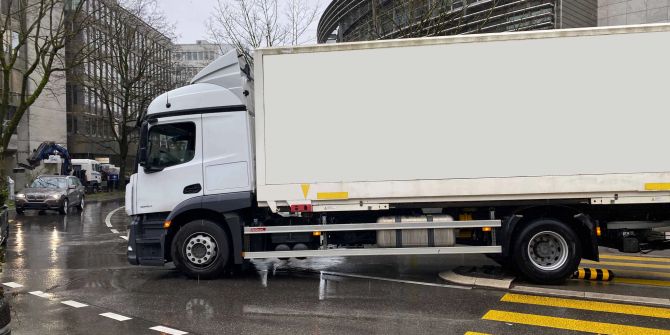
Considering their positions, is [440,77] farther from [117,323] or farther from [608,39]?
[117,323]

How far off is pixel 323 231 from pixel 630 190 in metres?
4.24

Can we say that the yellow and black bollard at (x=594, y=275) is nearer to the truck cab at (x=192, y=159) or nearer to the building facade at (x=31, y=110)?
the truck cab at (x=192, y=159)

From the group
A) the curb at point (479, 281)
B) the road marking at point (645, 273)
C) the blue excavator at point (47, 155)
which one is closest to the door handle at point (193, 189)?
the curb at point (479, 281)

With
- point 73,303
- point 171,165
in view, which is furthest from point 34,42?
point 73,303

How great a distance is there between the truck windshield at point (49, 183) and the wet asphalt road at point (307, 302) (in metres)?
13.4

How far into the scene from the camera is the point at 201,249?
818 centimetres

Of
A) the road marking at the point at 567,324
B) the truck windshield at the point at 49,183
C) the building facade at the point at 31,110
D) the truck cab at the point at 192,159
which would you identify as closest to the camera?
the road marking at the point at 567,324

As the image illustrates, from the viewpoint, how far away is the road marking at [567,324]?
18.3 feet

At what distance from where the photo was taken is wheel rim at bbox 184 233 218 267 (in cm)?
816

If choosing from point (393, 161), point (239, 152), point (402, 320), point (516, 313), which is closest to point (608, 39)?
point (393, 161)

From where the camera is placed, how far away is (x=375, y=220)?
7.96m

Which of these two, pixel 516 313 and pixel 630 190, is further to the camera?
pixel 630 190

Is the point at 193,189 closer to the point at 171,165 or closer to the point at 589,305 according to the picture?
the point at 171,165

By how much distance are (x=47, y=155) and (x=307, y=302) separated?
96.0 ft
